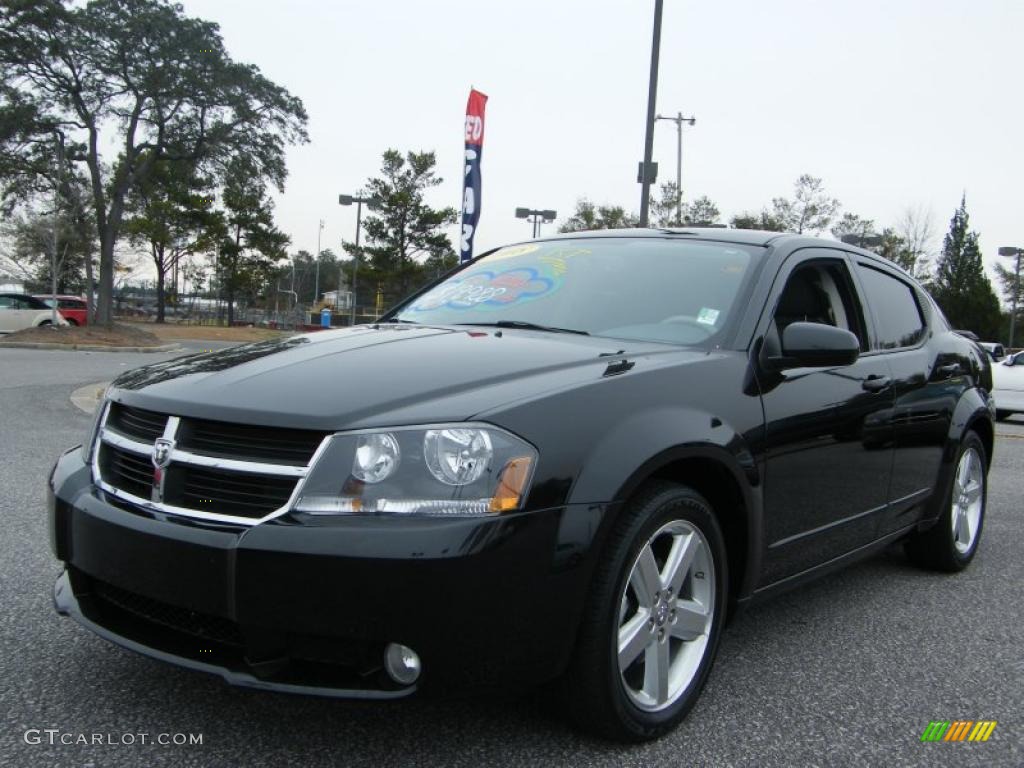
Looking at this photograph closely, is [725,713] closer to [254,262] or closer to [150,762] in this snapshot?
[150,762]

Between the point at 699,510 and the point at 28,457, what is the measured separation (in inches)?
233

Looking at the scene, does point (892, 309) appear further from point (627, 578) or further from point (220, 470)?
point (220, 470)

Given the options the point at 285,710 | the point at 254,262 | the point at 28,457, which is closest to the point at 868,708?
the point at 285,710

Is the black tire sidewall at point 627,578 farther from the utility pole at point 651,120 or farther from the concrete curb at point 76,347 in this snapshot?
the concrete curb at point 76,347

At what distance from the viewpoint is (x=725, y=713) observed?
2723 mm

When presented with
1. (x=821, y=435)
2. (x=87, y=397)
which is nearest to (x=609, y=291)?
(x=821, y=435)

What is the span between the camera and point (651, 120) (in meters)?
14.1

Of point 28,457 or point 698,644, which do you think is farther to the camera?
point 28,457

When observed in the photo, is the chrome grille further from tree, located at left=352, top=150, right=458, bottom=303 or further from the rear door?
tree, located at left=352, top=150, right=458, bottom=303

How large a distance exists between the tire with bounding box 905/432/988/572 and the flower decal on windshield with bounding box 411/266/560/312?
2283 mm

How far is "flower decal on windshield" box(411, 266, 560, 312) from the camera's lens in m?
3.57

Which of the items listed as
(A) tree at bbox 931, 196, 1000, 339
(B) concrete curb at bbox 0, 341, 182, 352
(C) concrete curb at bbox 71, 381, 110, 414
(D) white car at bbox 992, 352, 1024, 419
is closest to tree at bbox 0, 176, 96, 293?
(B) concrete curb at bbox 0, 341, 182, 352

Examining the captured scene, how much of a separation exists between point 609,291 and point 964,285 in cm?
6779

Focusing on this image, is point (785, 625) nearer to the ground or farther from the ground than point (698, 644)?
nearer to the ground
